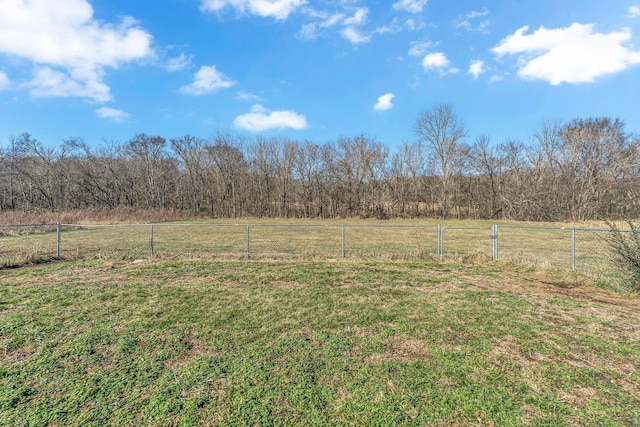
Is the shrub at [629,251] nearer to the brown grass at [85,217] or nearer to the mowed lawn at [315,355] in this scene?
the mowed lawn at [315,355]

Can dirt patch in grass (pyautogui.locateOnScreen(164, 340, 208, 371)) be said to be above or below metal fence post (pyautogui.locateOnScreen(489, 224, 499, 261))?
below

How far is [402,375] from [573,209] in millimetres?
44472

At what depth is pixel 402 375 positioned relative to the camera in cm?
330

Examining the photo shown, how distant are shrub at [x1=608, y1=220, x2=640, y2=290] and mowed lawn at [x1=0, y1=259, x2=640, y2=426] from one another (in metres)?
0.57

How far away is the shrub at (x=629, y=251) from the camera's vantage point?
265 inches

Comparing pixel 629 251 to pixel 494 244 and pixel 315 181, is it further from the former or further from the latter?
pixel 315 181

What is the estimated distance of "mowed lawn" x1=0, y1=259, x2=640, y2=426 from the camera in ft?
8.91

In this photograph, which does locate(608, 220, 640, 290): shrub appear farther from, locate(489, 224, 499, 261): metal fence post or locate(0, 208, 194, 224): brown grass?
locate(0, 208, 194, 224): brown grass

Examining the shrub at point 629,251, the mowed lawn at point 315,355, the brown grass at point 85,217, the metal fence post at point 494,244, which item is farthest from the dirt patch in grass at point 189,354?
the brown grass at point 85,217

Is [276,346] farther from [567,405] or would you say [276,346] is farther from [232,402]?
[567,405]

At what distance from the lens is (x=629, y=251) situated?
22.5 ft

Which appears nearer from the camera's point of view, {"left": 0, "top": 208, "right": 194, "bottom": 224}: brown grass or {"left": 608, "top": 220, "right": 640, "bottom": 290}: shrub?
{"left": 608, "top": 220, "right": 640, "bottom": 290}: shrub

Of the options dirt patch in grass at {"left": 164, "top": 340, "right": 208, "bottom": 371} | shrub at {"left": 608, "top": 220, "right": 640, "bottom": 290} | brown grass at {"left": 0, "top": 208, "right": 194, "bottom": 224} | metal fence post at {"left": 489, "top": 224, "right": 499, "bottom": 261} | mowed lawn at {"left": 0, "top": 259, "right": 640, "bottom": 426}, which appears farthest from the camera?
brown grass at {"left": 0, "top": 208, "right": 194, "bottom": 224}

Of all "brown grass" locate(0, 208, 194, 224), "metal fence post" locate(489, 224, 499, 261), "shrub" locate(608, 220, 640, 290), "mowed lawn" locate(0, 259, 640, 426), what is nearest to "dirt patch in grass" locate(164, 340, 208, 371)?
"mowed lawn" locate(0, 259, 640, 426)
